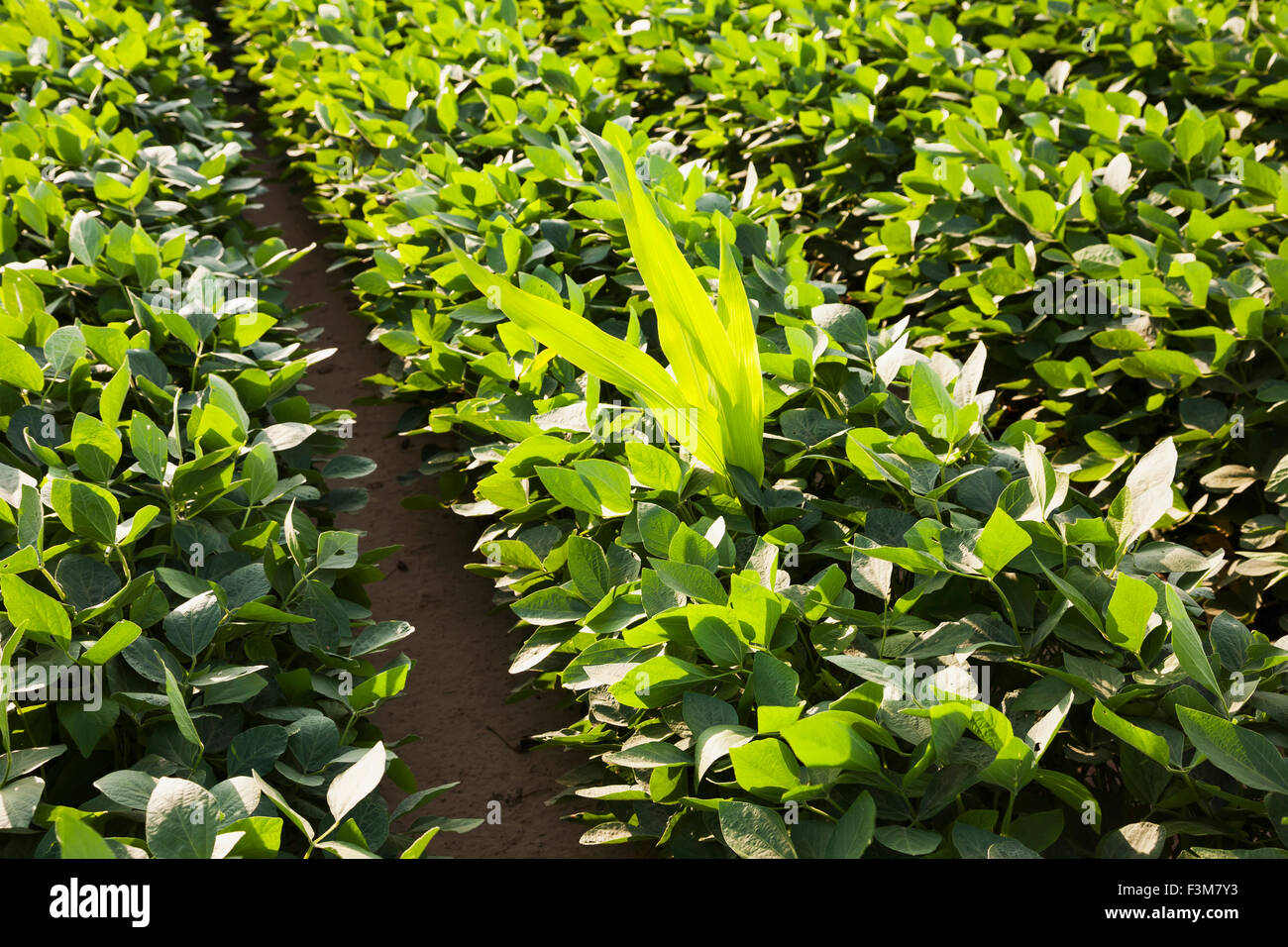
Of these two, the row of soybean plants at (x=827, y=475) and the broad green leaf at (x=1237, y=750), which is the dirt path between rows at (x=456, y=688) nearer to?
the row of soybean plants at (x=827, y=475)

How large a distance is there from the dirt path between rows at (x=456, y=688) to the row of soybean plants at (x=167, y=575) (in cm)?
56

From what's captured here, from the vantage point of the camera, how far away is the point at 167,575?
147cm

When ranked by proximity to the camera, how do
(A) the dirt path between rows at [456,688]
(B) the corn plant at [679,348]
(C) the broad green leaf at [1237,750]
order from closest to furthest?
1. (C) the broad green leaf at [1237,750]
2. (B) the corn plant at [679,348]
3. (A) the dirt path between rows at [456,688]

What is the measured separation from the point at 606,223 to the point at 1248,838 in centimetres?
196

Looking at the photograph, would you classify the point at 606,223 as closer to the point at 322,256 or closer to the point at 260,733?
the point at 260,733

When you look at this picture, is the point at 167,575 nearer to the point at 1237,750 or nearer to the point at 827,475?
the point at 827,475

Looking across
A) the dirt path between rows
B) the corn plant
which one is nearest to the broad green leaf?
the corn plant

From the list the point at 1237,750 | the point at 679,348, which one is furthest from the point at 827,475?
the point at 1237,750

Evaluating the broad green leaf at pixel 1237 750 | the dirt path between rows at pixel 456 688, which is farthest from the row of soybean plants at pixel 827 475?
the dirt path between rows at pixel 456 688

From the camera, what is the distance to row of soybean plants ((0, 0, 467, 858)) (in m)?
1.23

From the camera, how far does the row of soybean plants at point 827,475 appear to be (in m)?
1.23

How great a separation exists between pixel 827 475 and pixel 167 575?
1242 millimetres

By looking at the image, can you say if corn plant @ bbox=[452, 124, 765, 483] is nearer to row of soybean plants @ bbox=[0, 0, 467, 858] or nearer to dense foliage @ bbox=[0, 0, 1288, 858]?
dense foliage @ bbox=[0, 0, 1288, 858]
